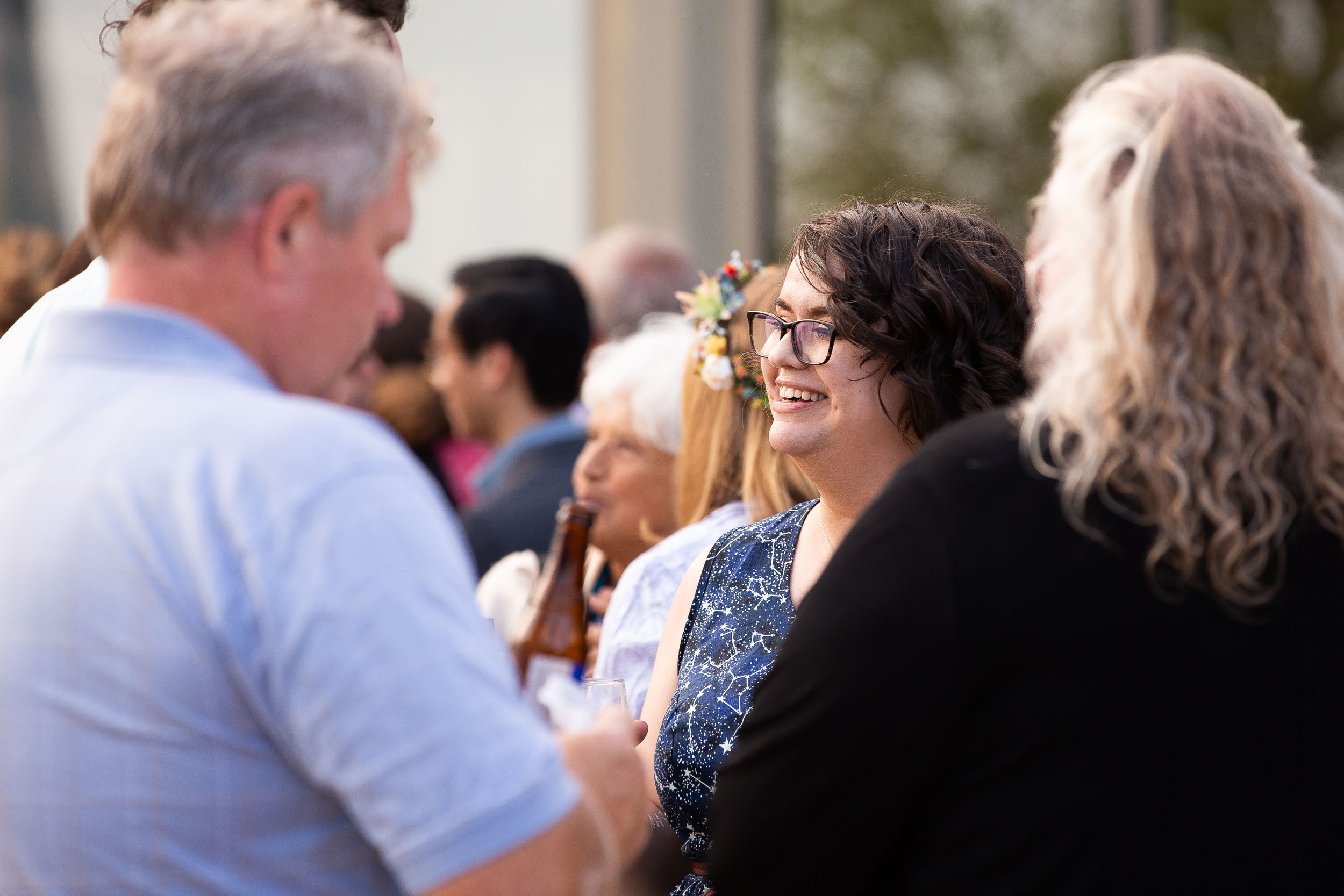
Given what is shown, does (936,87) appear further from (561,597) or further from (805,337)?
(561,597)

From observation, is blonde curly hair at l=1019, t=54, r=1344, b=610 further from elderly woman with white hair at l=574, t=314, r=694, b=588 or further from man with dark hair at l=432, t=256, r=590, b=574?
man with dark hair at l=432, t=256, r=590, b=574

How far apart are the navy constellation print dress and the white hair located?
3.79 ft

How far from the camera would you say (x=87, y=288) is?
2.03m

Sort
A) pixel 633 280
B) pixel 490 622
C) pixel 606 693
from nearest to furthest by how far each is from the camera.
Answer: pixel 490 622, pixel 606 693, pixel 633 280

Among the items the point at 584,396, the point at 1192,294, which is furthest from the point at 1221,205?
the point at 584,396

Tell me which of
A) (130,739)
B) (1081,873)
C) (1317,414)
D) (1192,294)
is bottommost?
(1081,873)

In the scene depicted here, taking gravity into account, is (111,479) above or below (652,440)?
above

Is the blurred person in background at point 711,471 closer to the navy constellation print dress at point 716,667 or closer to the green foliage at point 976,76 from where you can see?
the navy constellation print dress at point 716,667

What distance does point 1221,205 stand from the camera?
1.46 metres

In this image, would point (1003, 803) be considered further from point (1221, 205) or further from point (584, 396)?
point (584, 396)

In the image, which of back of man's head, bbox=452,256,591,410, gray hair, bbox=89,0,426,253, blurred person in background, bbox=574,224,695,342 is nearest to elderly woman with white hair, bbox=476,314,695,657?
back of man's head, bbox=452,256,591,410

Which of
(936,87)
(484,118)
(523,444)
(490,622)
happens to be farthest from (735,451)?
(484,118)

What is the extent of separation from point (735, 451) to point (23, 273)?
229cm

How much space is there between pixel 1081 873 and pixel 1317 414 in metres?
0.58
